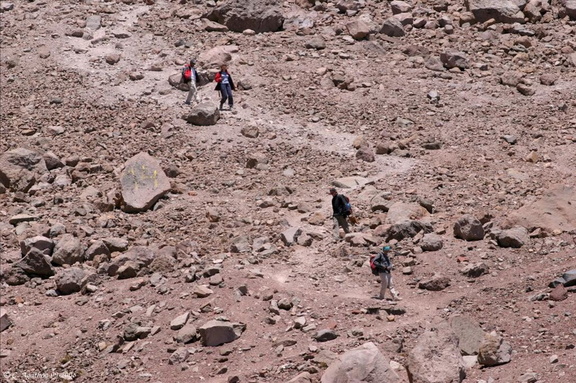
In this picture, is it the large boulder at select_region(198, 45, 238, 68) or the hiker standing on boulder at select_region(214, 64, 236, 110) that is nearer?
the hiker standing on boulder at select_region(214, 64, 236, 110)

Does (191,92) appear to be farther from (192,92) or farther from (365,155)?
(365,155)

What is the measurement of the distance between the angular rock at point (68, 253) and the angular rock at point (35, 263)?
0.23 metres

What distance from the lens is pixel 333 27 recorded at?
30.5 m

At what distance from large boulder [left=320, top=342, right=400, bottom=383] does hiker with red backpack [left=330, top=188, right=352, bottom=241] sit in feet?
18.0

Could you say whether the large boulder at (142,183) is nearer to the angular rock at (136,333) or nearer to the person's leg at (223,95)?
the person's leg at (223,95)

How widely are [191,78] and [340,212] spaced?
8278mm

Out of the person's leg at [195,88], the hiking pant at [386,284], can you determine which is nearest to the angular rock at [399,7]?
the person's leg at [195,88]

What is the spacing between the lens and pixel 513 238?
62.5 ft

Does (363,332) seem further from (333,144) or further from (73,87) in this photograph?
(73,87)

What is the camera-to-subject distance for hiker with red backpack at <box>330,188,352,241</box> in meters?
20.0

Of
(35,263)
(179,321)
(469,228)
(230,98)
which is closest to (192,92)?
(230,98)

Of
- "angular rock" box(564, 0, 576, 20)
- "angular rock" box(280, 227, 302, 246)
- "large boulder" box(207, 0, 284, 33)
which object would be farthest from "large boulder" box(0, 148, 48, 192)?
"angular rock" box(564, 0, 576, 20)

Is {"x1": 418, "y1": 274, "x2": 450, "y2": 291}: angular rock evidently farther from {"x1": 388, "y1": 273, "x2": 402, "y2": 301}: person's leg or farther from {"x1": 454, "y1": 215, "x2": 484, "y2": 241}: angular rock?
{"x1": 454, "y1": 215, "x2": 484, "y2": 241}: angular rock

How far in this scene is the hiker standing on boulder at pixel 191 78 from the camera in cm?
2647
